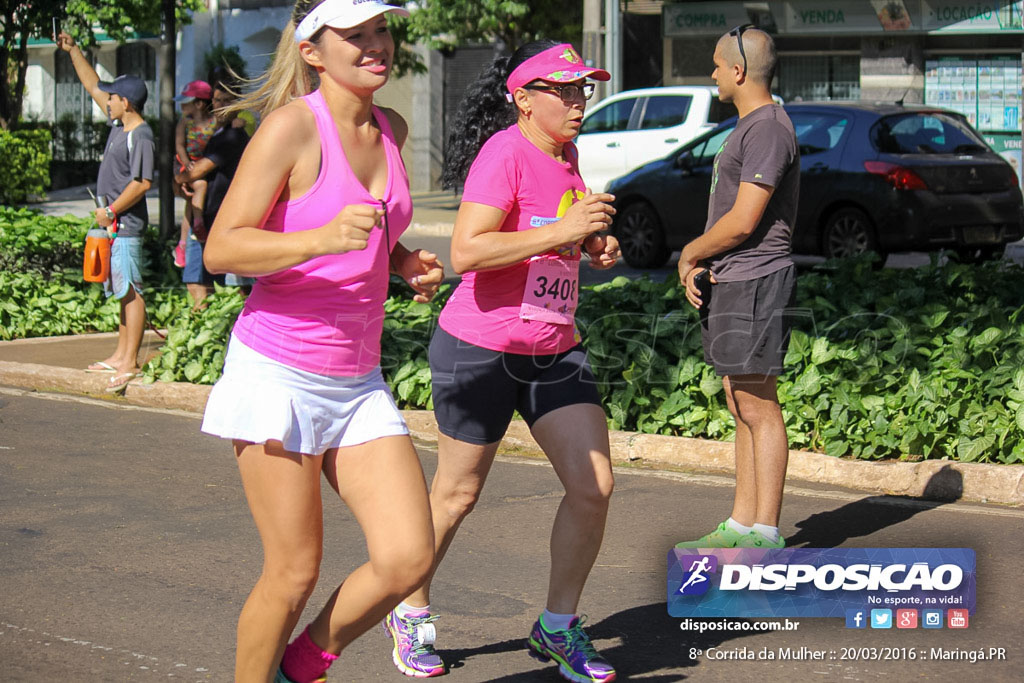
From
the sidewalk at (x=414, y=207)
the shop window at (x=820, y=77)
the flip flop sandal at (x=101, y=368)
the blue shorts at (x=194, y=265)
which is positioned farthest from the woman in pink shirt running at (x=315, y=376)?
the shop window at (x=820, y=77)

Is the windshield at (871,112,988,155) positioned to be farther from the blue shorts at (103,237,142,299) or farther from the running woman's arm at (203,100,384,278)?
the running woman's arm at (203,100,384,278)

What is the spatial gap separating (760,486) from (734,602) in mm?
563

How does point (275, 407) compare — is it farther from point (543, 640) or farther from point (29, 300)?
point (29, 300)

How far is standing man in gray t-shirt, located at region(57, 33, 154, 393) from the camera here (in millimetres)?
8891

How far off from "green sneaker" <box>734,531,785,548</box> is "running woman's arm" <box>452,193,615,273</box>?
61.7 inches

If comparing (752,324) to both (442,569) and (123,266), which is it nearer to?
(442,569)

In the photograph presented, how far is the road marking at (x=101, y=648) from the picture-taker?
168 inches

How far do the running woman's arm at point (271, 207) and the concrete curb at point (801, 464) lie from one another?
3.95 m

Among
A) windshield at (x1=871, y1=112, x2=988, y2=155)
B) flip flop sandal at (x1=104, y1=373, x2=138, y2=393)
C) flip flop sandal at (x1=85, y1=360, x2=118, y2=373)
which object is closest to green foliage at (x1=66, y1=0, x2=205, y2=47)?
windshield at (x1=871, y1=112, x2=988, y2=155)

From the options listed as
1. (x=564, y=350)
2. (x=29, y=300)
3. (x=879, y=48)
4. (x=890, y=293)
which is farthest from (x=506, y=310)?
(x=879, y=48)

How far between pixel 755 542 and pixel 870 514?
1.16m

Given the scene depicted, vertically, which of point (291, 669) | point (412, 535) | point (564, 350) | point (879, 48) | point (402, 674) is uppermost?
point (879, 48)

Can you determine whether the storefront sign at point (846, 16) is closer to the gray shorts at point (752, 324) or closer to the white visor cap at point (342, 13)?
the gray shorts at point (752, 324)

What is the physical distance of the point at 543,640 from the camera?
428 cm
